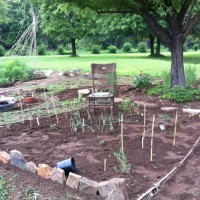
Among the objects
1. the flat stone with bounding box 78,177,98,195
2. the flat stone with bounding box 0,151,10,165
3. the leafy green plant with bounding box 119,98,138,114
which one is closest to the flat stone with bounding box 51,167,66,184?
the flat stone with bounding box 78,177,98,195

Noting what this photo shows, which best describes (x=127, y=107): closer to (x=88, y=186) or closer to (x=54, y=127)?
(x=54, y=127)

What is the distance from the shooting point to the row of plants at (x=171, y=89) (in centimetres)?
682

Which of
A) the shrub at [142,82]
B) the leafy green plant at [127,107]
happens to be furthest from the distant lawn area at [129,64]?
the leafy green plant at [127,107]

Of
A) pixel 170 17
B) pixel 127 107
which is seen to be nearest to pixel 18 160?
pixel 127 107

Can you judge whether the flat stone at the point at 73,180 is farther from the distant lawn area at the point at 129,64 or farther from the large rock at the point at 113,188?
the distant lawn area at the point at 129,64

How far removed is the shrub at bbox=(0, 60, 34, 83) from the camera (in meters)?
10.4

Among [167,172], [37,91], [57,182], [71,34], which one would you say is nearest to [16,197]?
[57,182]

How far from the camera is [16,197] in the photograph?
9.59ft

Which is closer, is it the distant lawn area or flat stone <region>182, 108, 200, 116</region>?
flat stone <region>182, 108, 200, 116</region>

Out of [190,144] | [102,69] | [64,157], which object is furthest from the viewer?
[102,69]

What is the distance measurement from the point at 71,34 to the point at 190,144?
74.2 ft

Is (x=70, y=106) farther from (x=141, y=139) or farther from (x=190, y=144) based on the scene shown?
(x=190, y=144)

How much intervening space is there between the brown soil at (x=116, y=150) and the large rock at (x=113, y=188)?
0.13 metres

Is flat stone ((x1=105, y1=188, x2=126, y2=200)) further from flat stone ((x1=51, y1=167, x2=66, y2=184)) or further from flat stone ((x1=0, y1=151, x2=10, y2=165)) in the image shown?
flat stone ((x1=0, y1=151, x2=10, y2=165))
